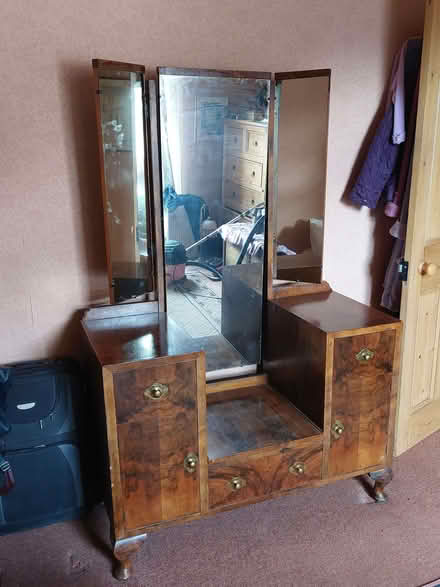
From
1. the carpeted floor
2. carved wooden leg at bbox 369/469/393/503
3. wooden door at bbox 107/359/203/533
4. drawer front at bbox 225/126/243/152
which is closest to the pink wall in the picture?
drawer front at bbox 225/126/243/152

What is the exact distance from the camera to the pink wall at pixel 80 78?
1804mm

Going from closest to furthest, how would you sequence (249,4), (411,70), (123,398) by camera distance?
(123,398) < (249,4) < (411,70)

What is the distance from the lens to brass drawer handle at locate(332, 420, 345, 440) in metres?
1.91

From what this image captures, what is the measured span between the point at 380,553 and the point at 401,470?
1.64 feet

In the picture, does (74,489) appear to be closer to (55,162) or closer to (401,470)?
(55,162)

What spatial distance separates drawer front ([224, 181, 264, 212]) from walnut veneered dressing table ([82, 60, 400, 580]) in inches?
1.2

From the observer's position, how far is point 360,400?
1.92 meters

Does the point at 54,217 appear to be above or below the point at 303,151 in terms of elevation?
below

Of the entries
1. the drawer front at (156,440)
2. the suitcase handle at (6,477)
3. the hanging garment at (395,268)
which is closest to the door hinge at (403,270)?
the hanging garment at (395,268)

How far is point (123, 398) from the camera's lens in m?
1.63

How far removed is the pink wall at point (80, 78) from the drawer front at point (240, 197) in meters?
0.45

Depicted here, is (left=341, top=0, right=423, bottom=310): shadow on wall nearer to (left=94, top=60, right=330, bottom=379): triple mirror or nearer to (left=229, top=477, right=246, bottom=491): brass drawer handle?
(left=94, top=60, right=330, bottom=379): triple mirror

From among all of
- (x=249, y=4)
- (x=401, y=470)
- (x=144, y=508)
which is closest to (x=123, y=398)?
(x=144, y=508)

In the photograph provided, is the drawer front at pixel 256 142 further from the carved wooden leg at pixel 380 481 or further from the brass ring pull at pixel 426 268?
the carved wooden leg at pixel 380 481
